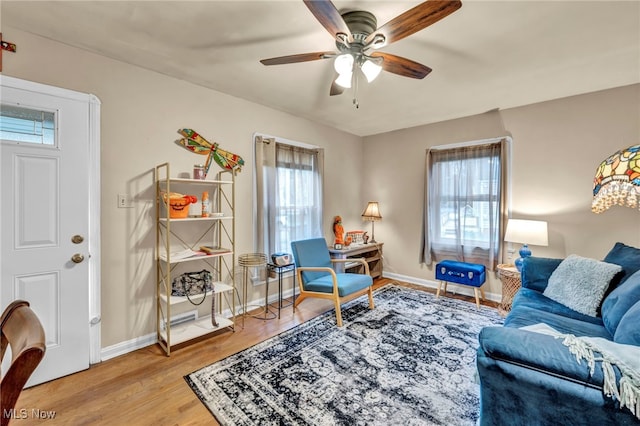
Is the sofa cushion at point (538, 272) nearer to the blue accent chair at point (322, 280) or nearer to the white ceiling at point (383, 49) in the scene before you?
the blue accent chair at point (322, 280)

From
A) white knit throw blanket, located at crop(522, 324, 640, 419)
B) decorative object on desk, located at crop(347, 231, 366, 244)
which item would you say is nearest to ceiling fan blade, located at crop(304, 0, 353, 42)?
white knit throw blanket, located at crop(522, 324, 640, 419)

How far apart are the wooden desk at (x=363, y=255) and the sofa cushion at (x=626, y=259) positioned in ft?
8.42

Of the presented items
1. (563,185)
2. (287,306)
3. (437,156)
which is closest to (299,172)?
(287,306)

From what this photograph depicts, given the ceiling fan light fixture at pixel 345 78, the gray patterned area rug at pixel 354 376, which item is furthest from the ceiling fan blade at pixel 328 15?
the gray patterned area rug at pixel 354 376

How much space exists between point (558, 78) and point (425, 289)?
9.53ft

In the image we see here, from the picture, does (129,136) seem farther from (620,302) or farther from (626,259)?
(626,259)

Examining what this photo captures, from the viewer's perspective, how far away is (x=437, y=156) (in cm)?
405

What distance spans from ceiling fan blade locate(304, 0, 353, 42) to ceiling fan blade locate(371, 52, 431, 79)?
32 cm

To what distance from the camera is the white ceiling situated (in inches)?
67.9

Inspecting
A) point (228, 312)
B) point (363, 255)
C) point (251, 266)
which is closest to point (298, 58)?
point (251, 266)

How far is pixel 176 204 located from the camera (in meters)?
2.37

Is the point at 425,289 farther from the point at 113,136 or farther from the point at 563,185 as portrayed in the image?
the point at 113,136

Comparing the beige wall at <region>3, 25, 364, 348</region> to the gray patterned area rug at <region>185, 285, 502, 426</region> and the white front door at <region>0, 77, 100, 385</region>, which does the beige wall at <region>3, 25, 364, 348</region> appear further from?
the gray patterned area rug at <region>185, 285, 502, 426</region>

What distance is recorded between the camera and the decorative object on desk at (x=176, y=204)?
2.34m
